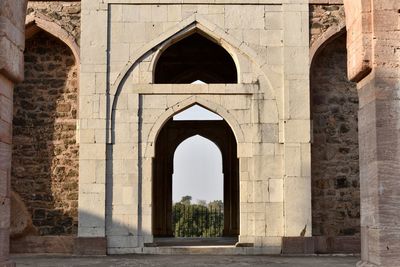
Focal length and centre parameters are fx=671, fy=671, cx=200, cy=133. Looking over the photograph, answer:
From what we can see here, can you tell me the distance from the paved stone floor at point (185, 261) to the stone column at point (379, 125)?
3.19 metres

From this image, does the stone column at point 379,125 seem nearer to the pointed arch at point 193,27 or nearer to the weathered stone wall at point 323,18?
the pointed arch at point 193,27

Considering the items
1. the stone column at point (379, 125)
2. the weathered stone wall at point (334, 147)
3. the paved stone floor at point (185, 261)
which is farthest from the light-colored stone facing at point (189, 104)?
the stone column at point (379, 125)

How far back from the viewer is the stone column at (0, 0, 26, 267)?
6.00 metres

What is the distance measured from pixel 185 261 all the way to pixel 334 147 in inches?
139

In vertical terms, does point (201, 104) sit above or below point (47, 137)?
above

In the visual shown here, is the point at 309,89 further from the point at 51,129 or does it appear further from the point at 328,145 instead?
the point at 51,129

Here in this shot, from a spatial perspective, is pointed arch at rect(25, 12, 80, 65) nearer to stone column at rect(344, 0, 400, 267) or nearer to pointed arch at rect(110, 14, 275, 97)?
pointed arch at rect(110, 14, 275, 97)

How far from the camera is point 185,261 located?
31.5 ft

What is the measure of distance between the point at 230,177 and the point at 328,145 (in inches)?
196

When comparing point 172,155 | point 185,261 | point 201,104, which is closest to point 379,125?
point 185,261

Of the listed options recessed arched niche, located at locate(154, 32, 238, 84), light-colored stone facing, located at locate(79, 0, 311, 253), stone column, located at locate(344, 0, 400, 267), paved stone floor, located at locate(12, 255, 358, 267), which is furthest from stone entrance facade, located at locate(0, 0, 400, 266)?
stone column, located at locate(344, 0, 400, 267)

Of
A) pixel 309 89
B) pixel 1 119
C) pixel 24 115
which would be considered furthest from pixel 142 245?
pixel 1 119

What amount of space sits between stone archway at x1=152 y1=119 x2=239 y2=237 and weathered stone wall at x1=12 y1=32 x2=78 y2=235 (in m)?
4.71

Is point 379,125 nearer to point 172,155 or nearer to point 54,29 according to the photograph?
point 54,29
